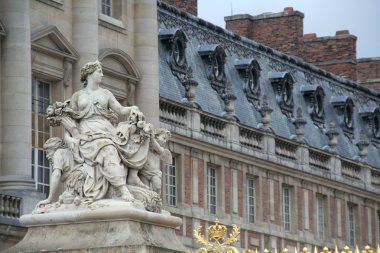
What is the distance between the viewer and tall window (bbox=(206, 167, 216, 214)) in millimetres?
63125

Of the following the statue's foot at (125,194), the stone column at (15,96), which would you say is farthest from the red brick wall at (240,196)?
the statue's foot at (125,194)

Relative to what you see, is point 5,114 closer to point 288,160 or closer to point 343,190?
point 288,160

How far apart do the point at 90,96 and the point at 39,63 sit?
68.3 ft

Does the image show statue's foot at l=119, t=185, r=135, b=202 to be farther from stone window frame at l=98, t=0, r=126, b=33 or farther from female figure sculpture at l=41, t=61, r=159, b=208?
stone window frame at l=98, t=0, r=126, b=33

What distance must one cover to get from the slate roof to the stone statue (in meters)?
33.7

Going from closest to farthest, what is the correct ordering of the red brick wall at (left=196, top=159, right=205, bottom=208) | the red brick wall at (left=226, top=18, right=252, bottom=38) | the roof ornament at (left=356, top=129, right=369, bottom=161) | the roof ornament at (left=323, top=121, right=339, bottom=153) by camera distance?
1. the red brick wall at (left=196, top=159, right=205, bottom=208)
2. the roof ornament at (left=323, top=121, right=339, bottom=153)
3. the roof ornament at (left=356, top=129, right=369, bottom=161)
4. the red brick wall at (left=226, top=18, right=252, bottom=38)

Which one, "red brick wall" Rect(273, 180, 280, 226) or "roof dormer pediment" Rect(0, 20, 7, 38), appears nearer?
"roof dormer pediment" Rect(0, 20, 7, 38)

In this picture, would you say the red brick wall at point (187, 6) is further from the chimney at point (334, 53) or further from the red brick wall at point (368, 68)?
the red brick wall at point (368, 68)

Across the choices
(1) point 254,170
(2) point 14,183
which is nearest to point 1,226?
(2) point 14,183

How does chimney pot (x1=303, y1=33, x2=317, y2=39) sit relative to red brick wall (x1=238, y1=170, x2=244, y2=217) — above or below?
above

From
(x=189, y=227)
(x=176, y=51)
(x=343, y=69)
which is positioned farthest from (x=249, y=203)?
(x=343, y=69)

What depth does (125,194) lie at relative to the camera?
2442 cm

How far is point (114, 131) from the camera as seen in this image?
25.1 m

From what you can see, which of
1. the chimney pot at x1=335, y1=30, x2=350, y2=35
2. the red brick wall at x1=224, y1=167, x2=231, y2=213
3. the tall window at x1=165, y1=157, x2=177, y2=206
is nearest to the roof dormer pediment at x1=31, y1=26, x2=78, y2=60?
the tall window at x1=165, y1=157, x2=177, y2=206
